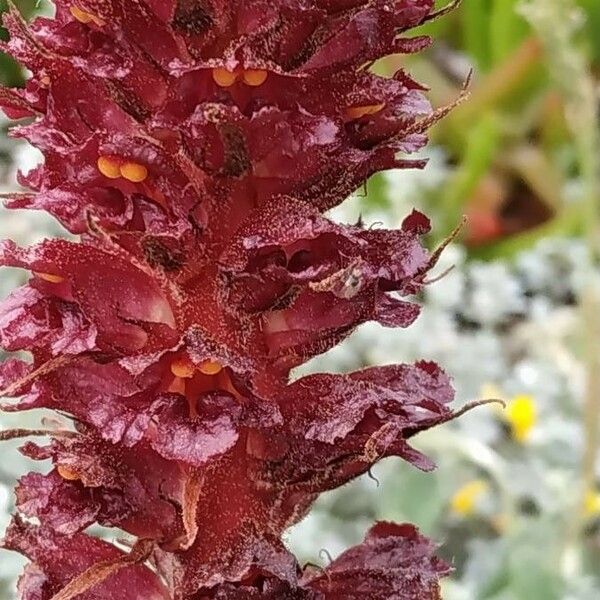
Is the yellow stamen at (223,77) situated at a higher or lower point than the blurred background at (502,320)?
lower

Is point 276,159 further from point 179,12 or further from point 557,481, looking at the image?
point 557,481

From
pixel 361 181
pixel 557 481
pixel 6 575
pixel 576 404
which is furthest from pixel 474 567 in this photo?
pixel 361 181

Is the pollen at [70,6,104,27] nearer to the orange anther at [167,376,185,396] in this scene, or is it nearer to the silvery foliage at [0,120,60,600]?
the orange anther at [167,376,185,396]

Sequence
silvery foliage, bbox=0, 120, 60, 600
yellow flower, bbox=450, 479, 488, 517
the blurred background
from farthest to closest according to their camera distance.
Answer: yellow flower, bbox=450, 479, 488, 517
the blurred background
silvery foliage, bbox=0, 120, 60, 600

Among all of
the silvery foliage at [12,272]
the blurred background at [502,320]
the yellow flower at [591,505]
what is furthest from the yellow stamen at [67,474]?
the yellow flower at [591,505]

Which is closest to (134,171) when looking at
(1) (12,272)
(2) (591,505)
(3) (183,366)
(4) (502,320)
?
(3) (183,366)

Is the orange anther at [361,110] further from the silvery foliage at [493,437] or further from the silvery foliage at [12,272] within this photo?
the silvery foliage at [493,437]

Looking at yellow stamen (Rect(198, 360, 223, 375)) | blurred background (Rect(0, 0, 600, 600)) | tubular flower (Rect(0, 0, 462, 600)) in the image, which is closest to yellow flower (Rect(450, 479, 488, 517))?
blurred background (Rect(0, 0, 600, 600))
